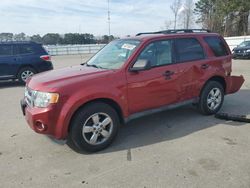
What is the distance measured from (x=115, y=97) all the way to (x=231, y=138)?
2.09m

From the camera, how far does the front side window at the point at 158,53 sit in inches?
184

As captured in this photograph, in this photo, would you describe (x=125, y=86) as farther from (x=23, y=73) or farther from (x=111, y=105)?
(x=23, y=73)

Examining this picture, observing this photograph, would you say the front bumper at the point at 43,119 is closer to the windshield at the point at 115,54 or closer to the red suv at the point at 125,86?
the red suv at the point at 125,86

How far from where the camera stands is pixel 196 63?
5312mm

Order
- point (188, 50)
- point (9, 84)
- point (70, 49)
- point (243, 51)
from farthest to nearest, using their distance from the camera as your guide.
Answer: point (70, 49)
point (243, 51)
point (9, 84)
point (188, 50)

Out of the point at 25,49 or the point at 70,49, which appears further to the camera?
the point at 70,49

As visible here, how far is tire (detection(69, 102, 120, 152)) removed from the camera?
3.96 meters

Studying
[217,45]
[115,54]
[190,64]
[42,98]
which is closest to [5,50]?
[115,54]

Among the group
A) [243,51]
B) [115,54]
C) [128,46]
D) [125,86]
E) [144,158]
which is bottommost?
[144,158]

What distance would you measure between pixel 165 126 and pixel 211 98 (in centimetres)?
131

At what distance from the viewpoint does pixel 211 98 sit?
5746 mm

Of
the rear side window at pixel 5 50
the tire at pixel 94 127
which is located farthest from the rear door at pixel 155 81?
the rear side window at pixel 5 50

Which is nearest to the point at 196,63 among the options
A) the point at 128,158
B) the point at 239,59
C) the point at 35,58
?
the point at 128,158

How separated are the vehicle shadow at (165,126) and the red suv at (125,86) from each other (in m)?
0.28
